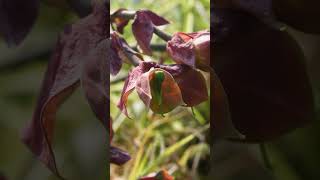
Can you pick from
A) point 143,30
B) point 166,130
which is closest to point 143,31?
point 143,30

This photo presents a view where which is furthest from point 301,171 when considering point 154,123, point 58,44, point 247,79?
point 154,123

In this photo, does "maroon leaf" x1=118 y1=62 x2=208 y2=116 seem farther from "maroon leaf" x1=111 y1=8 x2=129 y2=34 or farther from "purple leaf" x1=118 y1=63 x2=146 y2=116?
"maroon leaf" x1=111 y1=8 x2=129 y2=34

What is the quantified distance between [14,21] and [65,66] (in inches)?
2.6

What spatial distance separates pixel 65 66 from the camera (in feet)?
1.49

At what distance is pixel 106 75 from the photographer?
1.48 feet

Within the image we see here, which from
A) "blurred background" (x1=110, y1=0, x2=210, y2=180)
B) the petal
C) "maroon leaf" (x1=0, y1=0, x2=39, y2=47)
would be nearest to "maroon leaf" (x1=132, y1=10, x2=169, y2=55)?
the petal

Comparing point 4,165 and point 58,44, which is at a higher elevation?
point 58,44

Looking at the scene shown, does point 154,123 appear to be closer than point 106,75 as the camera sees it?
No

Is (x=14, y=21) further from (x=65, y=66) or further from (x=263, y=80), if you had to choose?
(x=263, y=80)

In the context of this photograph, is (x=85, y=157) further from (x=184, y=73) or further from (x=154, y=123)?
(x=154, y=123)

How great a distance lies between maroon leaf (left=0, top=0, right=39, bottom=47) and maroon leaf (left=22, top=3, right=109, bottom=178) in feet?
0.13

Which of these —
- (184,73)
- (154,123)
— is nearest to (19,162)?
(184,73)

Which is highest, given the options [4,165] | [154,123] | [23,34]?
[23,34]

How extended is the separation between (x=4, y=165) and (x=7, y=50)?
0.34ft
